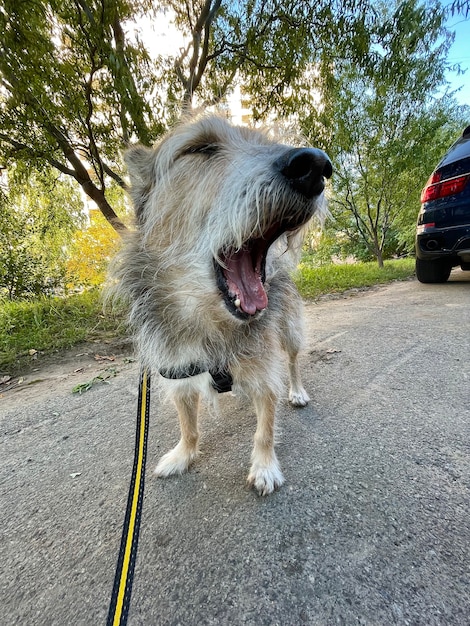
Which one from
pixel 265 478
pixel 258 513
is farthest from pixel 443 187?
pixel 258 513

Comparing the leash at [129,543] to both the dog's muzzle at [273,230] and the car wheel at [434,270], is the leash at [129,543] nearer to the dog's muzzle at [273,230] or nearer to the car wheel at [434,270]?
the dog's muzzle at [273,230]

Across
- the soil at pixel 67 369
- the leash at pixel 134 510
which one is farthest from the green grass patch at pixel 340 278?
the leash at pixel 134 510

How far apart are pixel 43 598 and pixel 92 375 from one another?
226 centimetres

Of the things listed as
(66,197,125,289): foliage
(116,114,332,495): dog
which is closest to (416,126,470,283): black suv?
(116,114,332,495): dog

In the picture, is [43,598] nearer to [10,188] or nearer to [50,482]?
[50,482]

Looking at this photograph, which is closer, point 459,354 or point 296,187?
point 296,187

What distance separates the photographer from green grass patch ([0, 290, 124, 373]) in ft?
12.2

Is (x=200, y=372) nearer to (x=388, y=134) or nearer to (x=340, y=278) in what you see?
(x=340, y=278)

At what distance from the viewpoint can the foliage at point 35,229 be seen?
19.8 feet

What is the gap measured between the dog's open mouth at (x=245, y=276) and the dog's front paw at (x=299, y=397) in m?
1.24

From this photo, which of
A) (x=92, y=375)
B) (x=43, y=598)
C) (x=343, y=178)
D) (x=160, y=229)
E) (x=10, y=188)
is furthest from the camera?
(x=343, y=178)

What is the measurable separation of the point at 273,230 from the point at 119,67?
3.57m

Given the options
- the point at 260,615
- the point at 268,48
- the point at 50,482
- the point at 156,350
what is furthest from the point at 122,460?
the point at 268,48

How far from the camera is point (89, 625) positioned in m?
1.13
